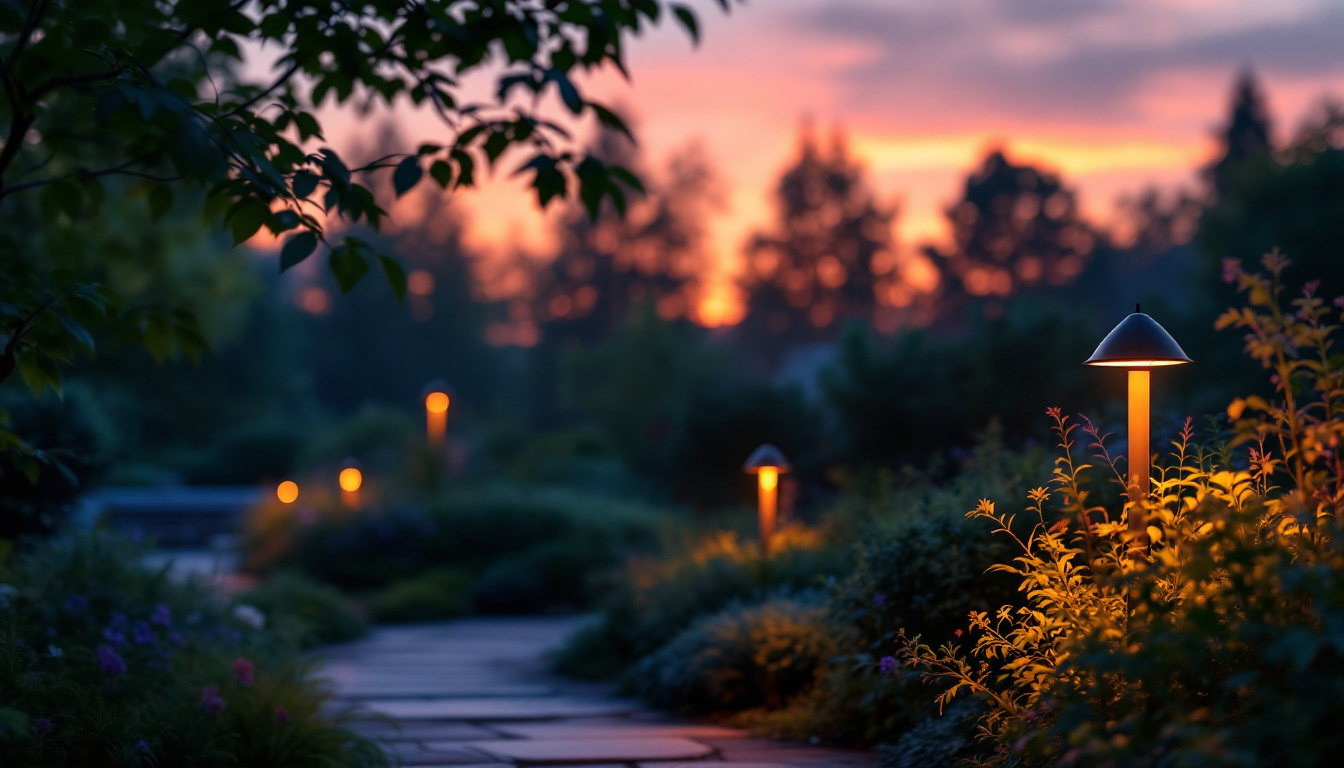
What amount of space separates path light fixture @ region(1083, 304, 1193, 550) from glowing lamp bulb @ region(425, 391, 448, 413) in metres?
14.4

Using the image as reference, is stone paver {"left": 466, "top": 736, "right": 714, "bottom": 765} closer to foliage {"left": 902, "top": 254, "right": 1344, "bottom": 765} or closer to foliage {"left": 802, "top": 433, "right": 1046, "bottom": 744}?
foliage {"left": 802, "top": 433, "right": 1046, "bottom": 744}

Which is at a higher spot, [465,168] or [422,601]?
[465,168]

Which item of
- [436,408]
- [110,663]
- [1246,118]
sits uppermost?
[1246,118]

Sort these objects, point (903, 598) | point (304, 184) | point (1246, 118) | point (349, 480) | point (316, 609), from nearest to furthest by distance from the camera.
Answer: point (304, 184) < point (903, 598) < point (316, 609) < point (349, 480) < point (1246, 118)

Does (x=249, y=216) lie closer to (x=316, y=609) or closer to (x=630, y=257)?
(x=316, y=609)


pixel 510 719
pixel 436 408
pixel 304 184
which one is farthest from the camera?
pixel 436 408

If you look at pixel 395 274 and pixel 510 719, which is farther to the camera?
pixel 510 719

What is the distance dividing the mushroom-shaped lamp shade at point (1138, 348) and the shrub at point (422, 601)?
1061cm

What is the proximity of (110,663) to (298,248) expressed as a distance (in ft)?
7.34

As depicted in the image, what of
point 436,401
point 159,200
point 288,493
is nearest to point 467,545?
point 436,401

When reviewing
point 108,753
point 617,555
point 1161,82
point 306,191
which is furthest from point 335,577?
point 1161,82

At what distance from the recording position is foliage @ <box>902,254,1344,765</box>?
215 cm

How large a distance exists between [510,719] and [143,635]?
1861 millimetres

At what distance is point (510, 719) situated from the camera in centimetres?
588
